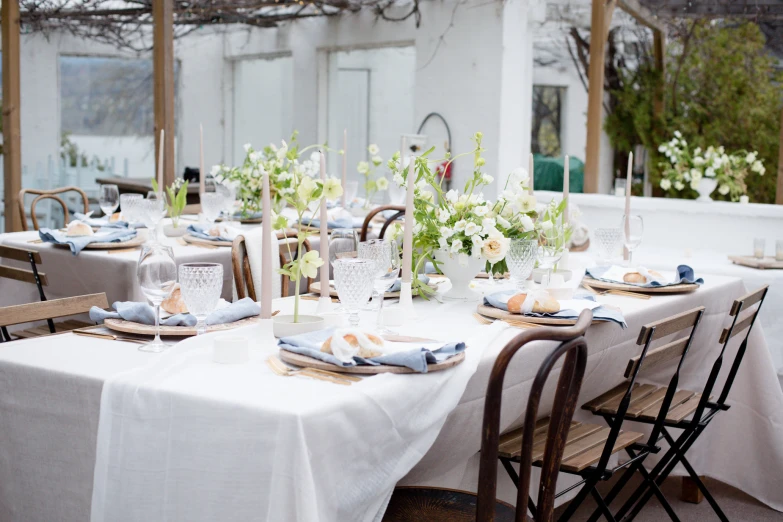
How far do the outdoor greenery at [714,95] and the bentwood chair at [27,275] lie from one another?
21.6 feet

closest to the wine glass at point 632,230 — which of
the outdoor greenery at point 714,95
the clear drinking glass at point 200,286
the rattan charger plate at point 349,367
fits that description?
the rattan charger plate at point 349,367

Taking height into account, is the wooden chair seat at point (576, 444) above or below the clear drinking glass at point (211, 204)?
below

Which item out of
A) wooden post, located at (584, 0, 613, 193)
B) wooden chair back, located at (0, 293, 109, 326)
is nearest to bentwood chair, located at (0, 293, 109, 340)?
wooden chair back, located at (0, 293, 109, 326)

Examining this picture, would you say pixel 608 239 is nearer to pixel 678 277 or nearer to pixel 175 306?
pixel 678 277

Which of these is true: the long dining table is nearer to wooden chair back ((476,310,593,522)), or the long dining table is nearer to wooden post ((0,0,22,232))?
wooden chair back ((476,310,593,522))

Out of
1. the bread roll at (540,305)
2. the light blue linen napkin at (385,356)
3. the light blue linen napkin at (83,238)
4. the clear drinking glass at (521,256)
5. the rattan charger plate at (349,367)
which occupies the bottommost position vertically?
the rattan charger plate at (349,367)

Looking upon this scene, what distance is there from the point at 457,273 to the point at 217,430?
4.37 feet

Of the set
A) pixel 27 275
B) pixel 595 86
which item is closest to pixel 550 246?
pixel 27 275

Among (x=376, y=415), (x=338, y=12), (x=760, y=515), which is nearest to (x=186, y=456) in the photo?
(x=376, y=415)

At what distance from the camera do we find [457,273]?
2.97 meters

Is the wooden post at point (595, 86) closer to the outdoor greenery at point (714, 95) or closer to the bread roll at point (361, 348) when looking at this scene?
the outdoor greenery at point (714, 95)

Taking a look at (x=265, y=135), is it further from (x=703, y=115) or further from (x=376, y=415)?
(x=376, y=415)

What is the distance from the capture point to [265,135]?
10.1 meters

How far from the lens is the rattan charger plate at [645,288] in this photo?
10.5 feet
